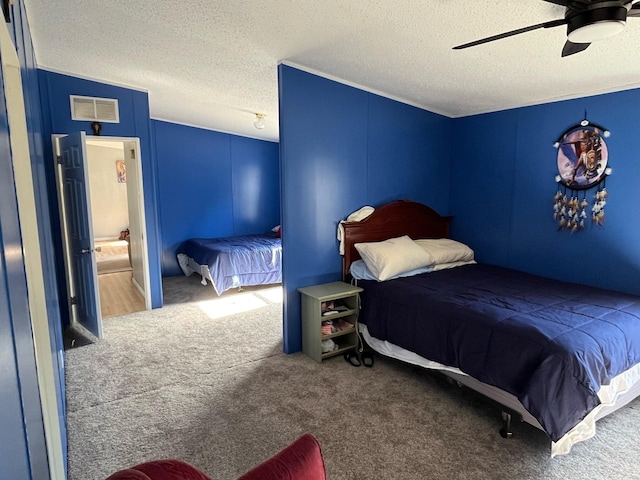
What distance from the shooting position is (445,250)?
3.76 m

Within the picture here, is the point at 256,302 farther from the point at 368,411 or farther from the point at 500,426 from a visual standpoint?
the point at 500,426

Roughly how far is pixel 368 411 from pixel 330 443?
0.39 m

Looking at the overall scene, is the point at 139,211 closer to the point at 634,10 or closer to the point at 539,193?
the point at 539,193

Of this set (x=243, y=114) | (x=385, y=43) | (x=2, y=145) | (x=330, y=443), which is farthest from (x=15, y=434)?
(x=243, y=114)

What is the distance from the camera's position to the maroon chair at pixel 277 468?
0.95 metres

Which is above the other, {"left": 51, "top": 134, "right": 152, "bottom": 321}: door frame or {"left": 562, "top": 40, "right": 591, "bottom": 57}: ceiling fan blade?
{"left": 562, "top": 40, "right": 591, "bottom": 57}: ceiling fan blade

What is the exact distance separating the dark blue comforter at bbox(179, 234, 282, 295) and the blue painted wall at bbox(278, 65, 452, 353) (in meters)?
1.97

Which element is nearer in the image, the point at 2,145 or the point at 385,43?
the point at 2,145

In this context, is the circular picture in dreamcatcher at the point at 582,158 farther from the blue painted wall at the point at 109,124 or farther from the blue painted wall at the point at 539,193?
the blue painted wall at the point at 109,124

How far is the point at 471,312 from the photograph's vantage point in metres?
2.41

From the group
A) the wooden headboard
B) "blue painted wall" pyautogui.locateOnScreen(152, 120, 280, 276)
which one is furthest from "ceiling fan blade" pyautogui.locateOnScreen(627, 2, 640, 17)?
"blue painted wall" pyautogui.locateOnScreen(152, 120, 280, 276)

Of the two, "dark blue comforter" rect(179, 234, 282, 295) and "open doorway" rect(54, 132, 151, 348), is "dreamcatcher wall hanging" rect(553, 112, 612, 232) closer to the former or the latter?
"dark blue comforter" rect(179, 234, 282, 295)

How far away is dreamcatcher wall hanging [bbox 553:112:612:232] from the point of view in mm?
3131

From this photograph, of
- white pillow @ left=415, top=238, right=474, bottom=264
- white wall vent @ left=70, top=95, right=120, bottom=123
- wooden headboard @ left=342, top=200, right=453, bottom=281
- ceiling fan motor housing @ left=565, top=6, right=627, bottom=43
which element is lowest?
white pillow @ left=415, top=238, right=474, bottom=264
